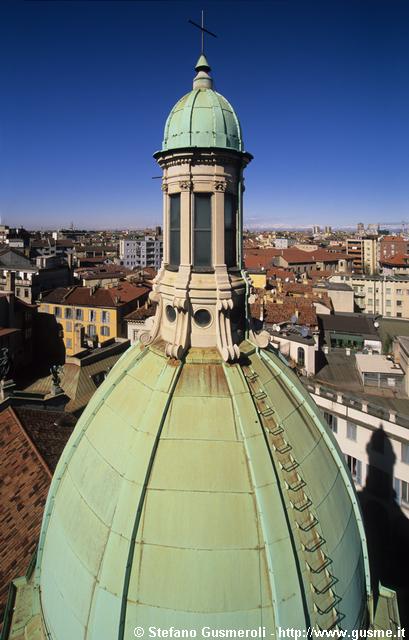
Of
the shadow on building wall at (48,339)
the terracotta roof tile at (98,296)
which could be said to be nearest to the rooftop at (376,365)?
the terracotta roof tile at (98,296)

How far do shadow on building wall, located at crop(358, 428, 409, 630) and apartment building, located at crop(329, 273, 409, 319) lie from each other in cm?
6235

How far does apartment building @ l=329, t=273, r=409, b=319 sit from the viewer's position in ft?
280

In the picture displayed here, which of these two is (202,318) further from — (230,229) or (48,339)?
(48,339)

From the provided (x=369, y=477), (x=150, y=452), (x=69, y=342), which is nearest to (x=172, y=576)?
(x=150, y=452)

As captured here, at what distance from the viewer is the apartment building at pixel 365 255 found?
546 ft

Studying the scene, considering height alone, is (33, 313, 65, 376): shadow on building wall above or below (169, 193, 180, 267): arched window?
below

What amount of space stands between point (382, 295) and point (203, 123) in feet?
284

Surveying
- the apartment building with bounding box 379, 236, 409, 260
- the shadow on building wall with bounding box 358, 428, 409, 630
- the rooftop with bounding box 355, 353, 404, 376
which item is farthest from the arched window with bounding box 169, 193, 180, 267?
the apartment building with bounding box 379, 236, 409, 260

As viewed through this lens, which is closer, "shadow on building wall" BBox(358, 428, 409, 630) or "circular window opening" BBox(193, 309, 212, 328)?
"circular window opening" BBox(193, 309, 212, 328)

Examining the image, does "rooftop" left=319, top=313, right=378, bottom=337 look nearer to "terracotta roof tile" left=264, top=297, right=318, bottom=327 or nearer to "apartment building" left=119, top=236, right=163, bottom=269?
"terracotta roof tile" left=264, top=297, right=318, bottom=327

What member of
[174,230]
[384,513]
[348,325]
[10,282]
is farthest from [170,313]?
[10,282]

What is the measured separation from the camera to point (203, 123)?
27.6 feet

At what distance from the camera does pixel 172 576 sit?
6.59m

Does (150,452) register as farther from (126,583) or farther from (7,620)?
(7,620)
